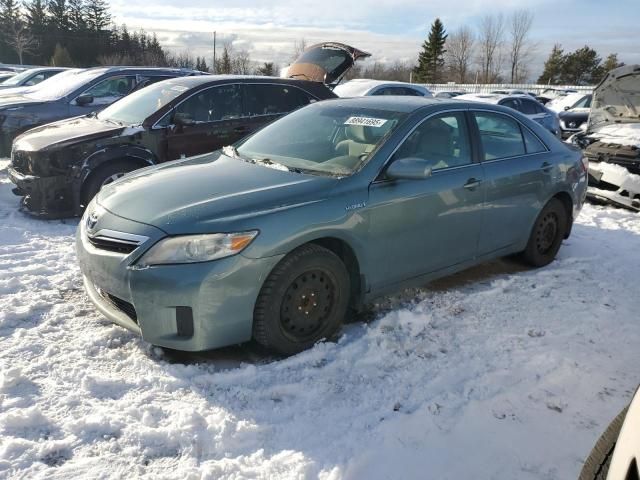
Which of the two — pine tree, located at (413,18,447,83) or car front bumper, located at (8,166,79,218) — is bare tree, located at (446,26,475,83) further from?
car front bumper, located at (8,166,79,218)

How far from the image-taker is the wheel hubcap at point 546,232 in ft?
16.8

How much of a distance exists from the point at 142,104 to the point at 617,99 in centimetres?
756

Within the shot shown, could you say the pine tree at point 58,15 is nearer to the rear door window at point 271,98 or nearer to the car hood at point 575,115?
the car hood at point 575,115

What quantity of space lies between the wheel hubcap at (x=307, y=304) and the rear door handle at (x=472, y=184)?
146cm

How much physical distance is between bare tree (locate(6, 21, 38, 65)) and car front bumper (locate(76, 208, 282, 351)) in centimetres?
5458

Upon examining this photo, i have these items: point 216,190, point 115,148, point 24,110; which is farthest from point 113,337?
point 24,110

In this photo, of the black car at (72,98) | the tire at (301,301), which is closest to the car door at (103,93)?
the black car at (72,98)

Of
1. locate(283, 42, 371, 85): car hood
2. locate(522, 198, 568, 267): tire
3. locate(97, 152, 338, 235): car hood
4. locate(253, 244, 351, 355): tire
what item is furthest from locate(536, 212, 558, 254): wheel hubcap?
locate(283, 42, 371, 85): car hood

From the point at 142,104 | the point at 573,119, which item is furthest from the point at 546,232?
the point at 573,119

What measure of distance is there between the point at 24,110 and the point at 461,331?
7350 millimetres

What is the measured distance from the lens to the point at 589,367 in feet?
11.1

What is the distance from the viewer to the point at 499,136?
469 centimetres

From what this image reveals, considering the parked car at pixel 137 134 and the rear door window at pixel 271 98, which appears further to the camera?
the rear door window at pixel 271 98

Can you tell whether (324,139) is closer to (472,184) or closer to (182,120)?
(472,184)
